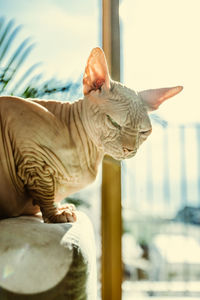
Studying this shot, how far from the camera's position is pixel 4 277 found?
53 cm

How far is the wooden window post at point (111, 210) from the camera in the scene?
1.24 meters

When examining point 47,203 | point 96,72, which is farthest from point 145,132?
point 47,203

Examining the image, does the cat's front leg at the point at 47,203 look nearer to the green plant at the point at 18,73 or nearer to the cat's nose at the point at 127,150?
the cat's nose at the point at 127,150

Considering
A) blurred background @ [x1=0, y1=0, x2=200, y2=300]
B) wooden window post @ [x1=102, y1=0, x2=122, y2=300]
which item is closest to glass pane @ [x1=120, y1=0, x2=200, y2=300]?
blurred background @ [x1=0, y1=0, x2=200, y2=300]

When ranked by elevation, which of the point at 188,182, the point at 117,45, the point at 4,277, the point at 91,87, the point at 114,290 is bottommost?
the point at 114,290

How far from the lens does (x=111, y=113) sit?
78 cm

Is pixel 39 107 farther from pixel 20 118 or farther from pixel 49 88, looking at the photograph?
pixel 49 88

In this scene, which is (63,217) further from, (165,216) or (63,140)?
(165,216)

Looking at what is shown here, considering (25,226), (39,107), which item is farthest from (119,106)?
(25,226)

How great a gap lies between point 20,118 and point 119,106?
0.23 m

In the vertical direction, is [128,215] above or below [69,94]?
below

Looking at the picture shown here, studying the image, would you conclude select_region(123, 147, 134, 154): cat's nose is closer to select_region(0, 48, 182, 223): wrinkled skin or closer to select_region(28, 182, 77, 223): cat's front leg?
select_region(0, 48, 182, 223): wrinkled skin

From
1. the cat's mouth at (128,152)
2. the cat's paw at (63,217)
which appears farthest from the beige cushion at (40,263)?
the cat's mouth at (128,152)

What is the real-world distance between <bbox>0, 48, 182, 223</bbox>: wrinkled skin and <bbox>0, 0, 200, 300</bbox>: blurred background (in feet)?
1.00
